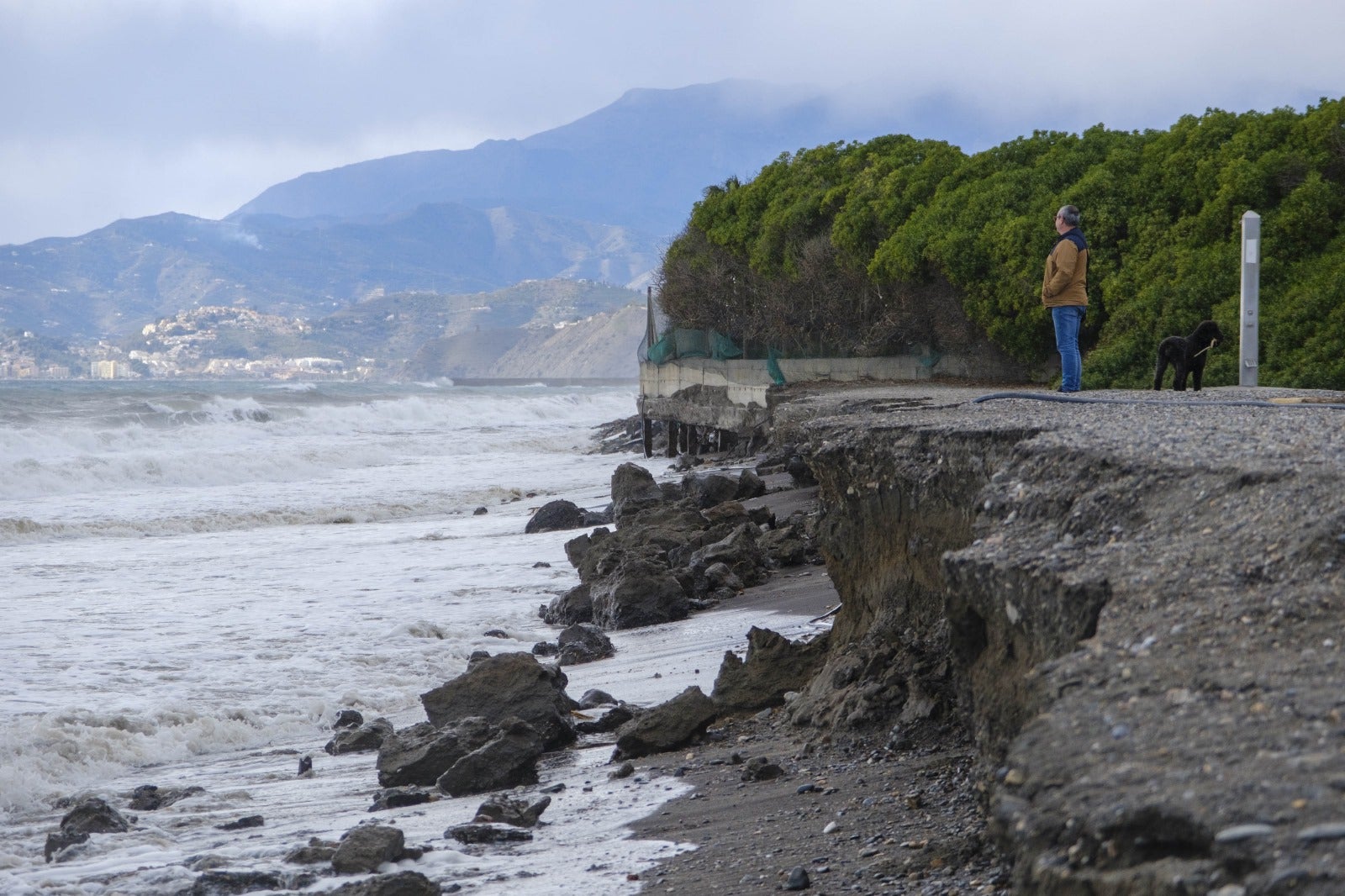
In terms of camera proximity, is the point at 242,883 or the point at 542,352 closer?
the point at 242,883

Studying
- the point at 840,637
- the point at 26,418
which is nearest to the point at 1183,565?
the point at 840,637

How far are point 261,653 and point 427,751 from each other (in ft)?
13.1

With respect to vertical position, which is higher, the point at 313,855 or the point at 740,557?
the point at 740,557

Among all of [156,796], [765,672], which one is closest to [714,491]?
[765,672]

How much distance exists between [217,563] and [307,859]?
1096 cm

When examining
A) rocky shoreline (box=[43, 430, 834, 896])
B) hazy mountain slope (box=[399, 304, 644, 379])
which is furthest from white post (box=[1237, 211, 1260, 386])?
hazy mountain slope (box=[399, 304, 644, 379])

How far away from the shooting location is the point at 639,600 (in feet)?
34.6

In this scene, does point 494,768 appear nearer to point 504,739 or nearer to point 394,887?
point 504,739

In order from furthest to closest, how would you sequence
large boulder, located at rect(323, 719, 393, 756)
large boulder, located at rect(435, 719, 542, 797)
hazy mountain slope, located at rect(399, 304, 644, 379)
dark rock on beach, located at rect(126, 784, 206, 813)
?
hazy mountain slope, located at rect(399, 304, 644, 379), large boulder, located at rect(323, 719, 393, 756), dark rock on beach, located at rect(126, 784, 206, 813), large boulder, located at rect(435, 719, 542, 797)

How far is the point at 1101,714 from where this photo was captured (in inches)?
108

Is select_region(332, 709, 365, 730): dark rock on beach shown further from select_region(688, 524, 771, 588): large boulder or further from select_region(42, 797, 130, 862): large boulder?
select_region(688, 524, 771, 588): large boulder

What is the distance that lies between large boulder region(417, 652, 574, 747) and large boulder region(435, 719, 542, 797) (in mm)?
449

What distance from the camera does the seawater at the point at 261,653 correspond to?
5.59m

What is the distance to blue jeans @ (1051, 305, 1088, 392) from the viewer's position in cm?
1215
